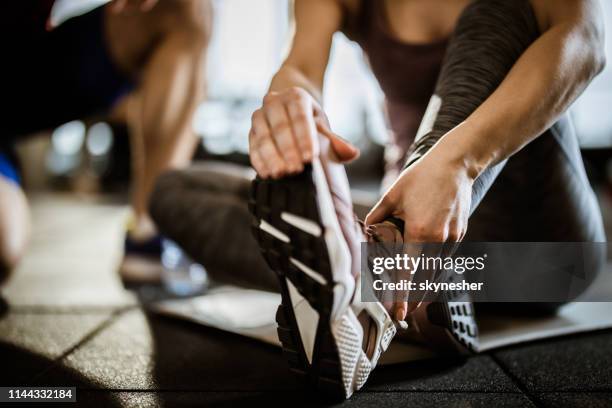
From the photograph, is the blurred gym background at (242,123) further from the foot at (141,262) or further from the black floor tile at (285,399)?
the black floor tile at (285,399)

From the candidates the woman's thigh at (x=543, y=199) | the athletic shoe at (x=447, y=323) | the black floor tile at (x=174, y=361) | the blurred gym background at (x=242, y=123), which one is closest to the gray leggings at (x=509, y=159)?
the woman's thigh at (x=543, y=199)

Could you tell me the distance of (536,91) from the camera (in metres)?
0.53

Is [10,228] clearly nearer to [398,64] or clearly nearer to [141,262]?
[141,262]

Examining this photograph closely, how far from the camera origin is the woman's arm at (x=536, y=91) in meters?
0.51

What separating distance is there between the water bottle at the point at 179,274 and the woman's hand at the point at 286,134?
2.31 ft

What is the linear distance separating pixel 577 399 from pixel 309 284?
1.05 feet

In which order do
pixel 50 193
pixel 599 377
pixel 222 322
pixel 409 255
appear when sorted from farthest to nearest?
1. pixel 50 193
2. pixel 222 322
3. pixel 599 377
4. pixel 409 255

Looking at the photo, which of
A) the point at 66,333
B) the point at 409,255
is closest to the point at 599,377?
the point at 409,255

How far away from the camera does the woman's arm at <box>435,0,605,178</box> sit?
0.51 m

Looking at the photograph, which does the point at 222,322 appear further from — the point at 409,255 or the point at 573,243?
the point at 573,243

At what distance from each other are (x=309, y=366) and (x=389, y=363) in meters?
0.16

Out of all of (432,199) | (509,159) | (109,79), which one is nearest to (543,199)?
(509,159)

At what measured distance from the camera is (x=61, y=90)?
107 centimetres

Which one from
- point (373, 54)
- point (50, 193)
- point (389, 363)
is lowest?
point (50, 193)
